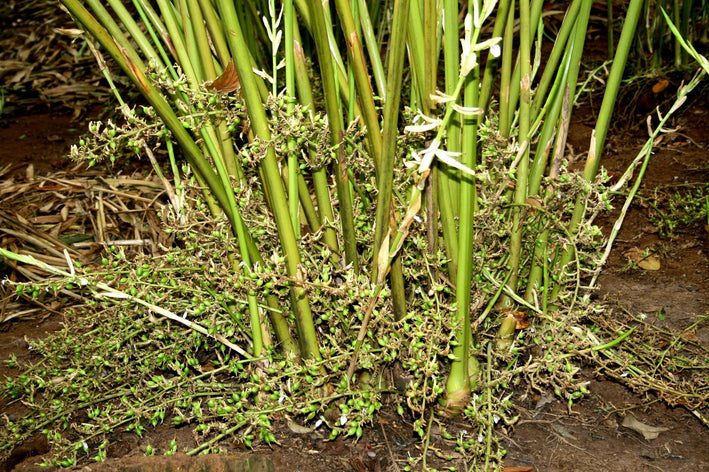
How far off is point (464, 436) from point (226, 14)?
1.02 m

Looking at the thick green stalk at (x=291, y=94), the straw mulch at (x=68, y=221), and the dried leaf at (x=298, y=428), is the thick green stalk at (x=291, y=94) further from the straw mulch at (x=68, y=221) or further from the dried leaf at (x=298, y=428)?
the straw mulch at (x=68, y=221)

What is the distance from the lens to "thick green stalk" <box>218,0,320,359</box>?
45.8 inches

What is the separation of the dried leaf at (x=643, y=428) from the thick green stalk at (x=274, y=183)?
75cm

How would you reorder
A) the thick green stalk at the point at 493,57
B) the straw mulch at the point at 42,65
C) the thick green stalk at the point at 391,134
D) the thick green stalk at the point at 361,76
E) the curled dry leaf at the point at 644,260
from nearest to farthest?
the thick green stalk at the point at 391,134 < the thick green stalk at the point at 361,76 < the thick green stalk at the point at 493,57 < the curled dry leaf at the point at 644,260 < the straw mulch at the point at 42,65

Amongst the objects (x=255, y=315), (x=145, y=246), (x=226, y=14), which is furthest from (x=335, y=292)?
(x=145, y=246)

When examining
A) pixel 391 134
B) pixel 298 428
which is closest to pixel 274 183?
pixel 391 134

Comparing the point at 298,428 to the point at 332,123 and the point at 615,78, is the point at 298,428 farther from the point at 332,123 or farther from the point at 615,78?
the point at 615,78

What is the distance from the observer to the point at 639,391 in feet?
4.93

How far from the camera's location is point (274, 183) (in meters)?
1.28

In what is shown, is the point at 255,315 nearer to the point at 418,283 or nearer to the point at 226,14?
the point at 418,283

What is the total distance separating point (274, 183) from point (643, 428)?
1014 millimetres

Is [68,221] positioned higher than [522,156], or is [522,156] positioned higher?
[522,156]

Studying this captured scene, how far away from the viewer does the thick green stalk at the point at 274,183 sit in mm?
1163

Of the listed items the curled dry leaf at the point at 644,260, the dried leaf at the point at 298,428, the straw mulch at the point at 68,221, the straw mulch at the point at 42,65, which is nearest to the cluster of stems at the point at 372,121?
the dried leaf at the point at 298,428
